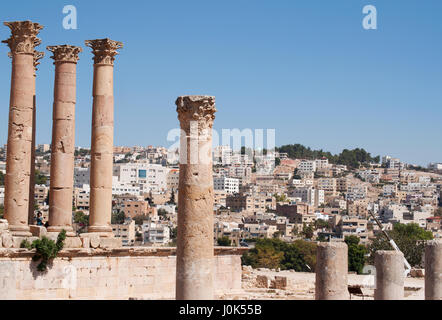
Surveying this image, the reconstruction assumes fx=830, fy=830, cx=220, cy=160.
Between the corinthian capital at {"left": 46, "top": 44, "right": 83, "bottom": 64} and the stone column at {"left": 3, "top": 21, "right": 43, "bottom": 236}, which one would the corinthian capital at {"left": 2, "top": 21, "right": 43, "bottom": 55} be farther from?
the corinthian capital at {"left": 46, "top": 44, "right": 83, "bottom": 64}

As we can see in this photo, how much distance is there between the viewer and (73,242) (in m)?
27.7

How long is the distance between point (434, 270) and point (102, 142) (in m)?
12.7

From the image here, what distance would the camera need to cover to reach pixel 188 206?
1995 centimetres

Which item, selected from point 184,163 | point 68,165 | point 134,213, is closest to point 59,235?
point 68,165

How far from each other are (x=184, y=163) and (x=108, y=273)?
28.5 feet

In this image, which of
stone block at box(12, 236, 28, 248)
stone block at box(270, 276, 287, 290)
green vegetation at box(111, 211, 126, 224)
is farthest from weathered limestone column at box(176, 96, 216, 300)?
green vegetation at box(111, 211, 126, 224)

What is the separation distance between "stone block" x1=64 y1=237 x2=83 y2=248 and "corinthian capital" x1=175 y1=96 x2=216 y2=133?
8.85 m

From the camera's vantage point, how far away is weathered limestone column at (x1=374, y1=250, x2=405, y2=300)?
73.4ft

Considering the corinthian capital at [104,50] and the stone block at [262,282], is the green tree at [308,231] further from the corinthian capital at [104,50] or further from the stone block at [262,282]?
the corinthian capital at [104,50]

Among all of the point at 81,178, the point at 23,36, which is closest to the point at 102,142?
the point at 23,36

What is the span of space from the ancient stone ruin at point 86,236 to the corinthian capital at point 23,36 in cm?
3

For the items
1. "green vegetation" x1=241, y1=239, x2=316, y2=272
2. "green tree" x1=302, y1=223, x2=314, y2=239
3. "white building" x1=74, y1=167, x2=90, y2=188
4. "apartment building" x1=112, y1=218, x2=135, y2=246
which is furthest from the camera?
"white building" x1=74, y1=167, x2=90, y2=188

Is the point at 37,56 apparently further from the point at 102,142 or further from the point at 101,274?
the point at 101,274

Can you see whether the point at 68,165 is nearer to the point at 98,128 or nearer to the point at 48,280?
the point at 98,128
